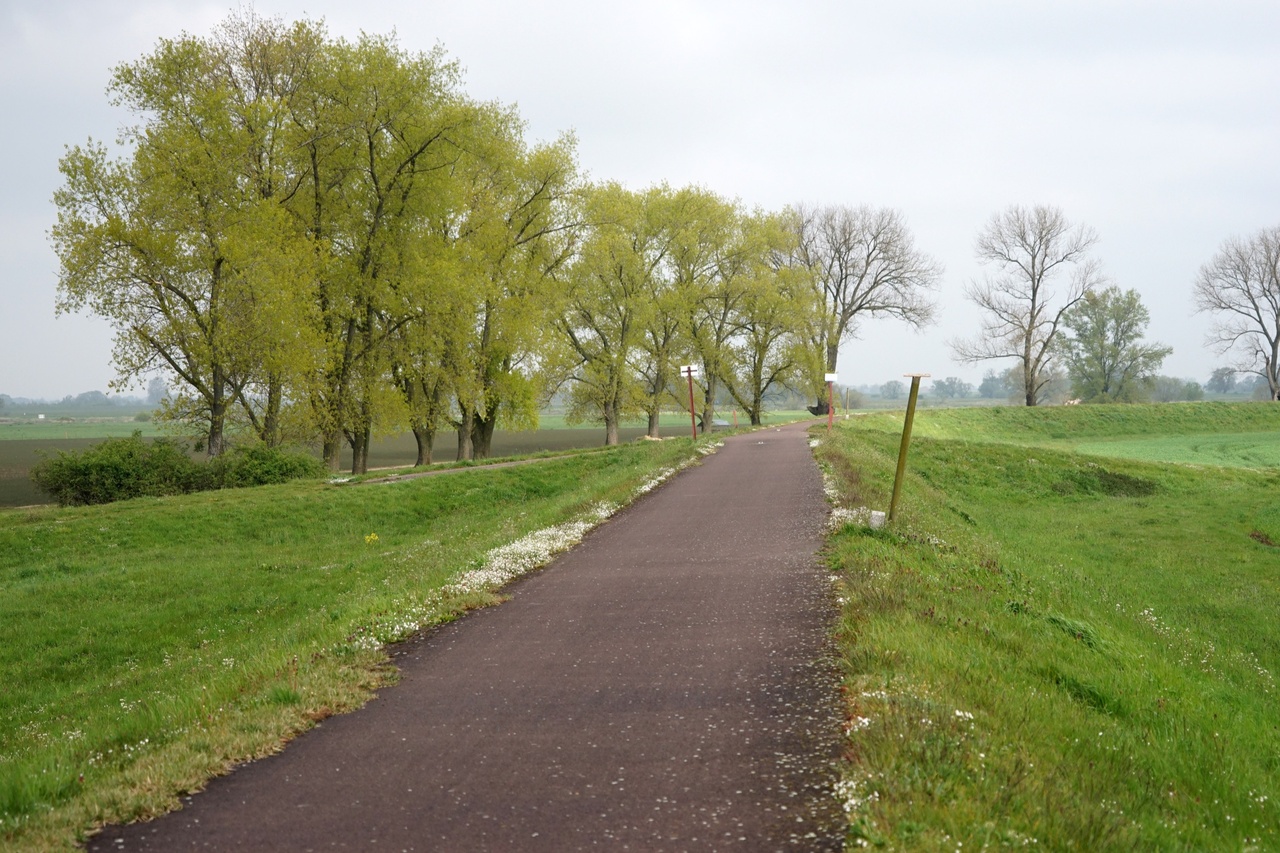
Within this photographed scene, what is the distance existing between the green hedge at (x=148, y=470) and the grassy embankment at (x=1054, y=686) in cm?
2028

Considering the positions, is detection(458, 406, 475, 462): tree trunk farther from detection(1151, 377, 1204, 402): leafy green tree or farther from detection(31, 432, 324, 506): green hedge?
detection(1151, 377, 1204, 402): leafy green tree

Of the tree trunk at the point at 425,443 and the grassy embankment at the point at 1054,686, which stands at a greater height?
the tree trunk at the point at 425,443

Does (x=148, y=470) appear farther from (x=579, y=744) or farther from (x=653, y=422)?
(x=653, y=422)

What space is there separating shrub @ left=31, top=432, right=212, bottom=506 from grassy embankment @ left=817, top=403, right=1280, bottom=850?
22.6 metres

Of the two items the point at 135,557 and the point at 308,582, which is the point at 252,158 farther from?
the point at 308,582

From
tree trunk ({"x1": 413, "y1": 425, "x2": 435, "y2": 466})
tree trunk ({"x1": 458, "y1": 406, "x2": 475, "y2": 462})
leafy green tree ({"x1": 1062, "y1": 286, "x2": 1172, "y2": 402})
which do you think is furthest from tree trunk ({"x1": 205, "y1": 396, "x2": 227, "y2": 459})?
leafy green tree ({"x1": 1062, "y1": 286, "x2": 1172, "y2": 402})

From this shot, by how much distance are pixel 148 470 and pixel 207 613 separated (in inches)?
653

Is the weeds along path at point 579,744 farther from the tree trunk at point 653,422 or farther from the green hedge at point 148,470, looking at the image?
the tree trunk at point 653,422

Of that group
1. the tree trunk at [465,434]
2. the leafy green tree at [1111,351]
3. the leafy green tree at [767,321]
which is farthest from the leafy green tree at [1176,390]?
the tree trunk at [465,434]

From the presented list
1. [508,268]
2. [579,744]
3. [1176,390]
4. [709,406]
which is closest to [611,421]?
[709,406]

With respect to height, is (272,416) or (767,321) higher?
(767,321)

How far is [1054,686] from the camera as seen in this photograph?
299 inches

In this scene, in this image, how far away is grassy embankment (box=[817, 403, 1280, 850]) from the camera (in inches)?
189

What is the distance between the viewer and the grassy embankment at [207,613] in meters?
6.30
